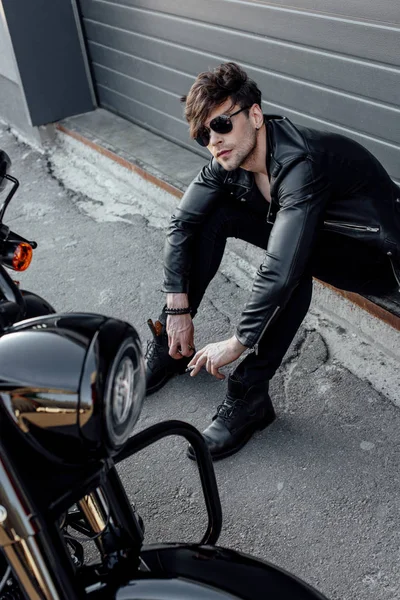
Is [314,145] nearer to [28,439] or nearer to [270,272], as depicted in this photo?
[270,272]

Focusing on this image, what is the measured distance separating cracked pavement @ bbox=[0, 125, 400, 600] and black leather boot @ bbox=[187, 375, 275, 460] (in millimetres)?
52

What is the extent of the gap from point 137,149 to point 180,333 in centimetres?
239

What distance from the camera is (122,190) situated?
4.70 m

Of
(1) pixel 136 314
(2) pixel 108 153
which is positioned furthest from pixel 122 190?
(1) pixel 136 314

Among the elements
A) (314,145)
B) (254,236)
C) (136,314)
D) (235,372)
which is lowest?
(136,314)

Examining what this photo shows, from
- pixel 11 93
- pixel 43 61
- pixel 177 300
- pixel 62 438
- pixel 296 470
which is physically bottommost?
pixel 296 470

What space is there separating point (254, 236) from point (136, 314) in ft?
3.09

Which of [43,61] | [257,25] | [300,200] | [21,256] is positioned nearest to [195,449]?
[21,256]

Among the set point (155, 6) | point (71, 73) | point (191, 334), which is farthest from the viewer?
point (71, 73)

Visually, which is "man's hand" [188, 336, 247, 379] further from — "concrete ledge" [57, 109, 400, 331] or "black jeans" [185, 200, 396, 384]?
"concrete ledge" [57, 109, 400, 331]

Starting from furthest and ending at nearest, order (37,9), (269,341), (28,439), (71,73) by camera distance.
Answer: (71,73)
(37,9)
(269,341)
(28,439)

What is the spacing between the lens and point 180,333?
8.60 ft

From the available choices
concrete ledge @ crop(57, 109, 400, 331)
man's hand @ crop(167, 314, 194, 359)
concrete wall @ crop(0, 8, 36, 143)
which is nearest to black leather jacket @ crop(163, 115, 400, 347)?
man's hand @ crop(167, 314, 194, 359)

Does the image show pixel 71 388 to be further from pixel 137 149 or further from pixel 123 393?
pixel 137 149
